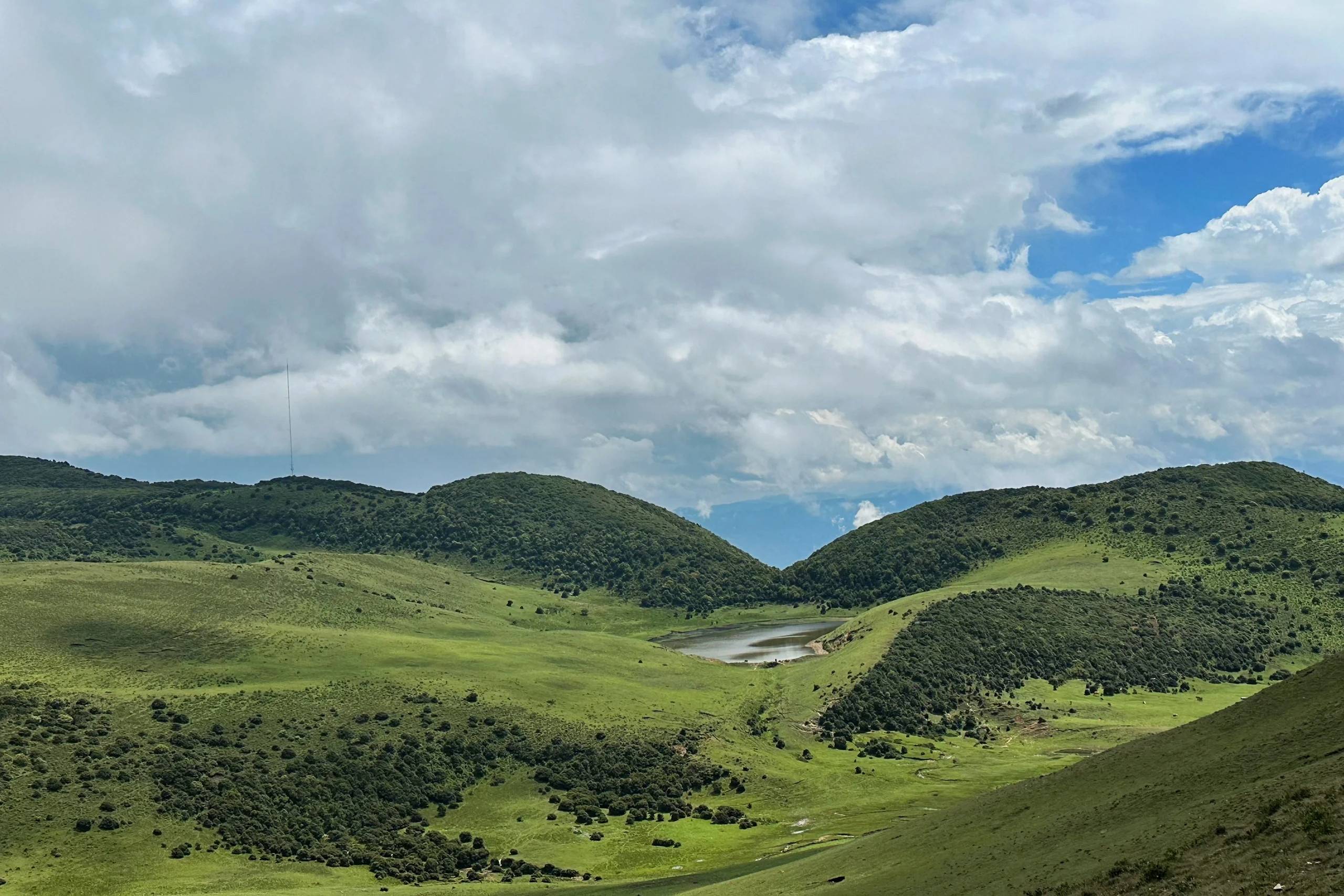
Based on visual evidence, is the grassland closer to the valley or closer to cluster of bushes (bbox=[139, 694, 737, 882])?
the valley

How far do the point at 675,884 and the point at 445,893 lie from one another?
1748 cm

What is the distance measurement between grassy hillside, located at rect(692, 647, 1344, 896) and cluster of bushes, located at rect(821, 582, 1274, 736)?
288 ft

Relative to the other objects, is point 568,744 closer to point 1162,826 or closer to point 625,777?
point 625,777

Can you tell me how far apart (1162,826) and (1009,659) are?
140m

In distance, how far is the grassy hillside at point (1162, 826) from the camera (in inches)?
1526

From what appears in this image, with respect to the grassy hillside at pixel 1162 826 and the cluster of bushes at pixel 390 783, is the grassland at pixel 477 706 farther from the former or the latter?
the grassy hillside at pixel 1162 826

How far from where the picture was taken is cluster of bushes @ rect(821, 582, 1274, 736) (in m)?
159

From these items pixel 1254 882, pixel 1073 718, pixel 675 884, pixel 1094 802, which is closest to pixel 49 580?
pixel 675 884

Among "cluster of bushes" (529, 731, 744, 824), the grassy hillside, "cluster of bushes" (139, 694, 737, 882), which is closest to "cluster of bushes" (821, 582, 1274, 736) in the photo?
"cluster of bushes" (529, 731, 744, 824)

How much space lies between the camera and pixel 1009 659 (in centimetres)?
18050

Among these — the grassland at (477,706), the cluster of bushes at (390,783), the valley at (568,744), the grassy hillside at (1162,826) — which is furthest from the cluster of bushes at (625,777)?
the grassy hillside at (1162,826)

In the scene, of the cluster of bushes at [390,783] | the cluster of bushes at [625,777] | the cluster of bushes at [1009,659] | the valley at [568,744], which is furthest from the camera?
the cluster of bushes at [1009,659]

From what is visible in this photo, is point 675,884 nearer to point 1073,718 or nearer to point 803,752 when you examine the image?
point 803,752

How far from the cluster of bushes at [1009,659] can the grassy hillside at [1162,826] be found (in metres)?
87.6
